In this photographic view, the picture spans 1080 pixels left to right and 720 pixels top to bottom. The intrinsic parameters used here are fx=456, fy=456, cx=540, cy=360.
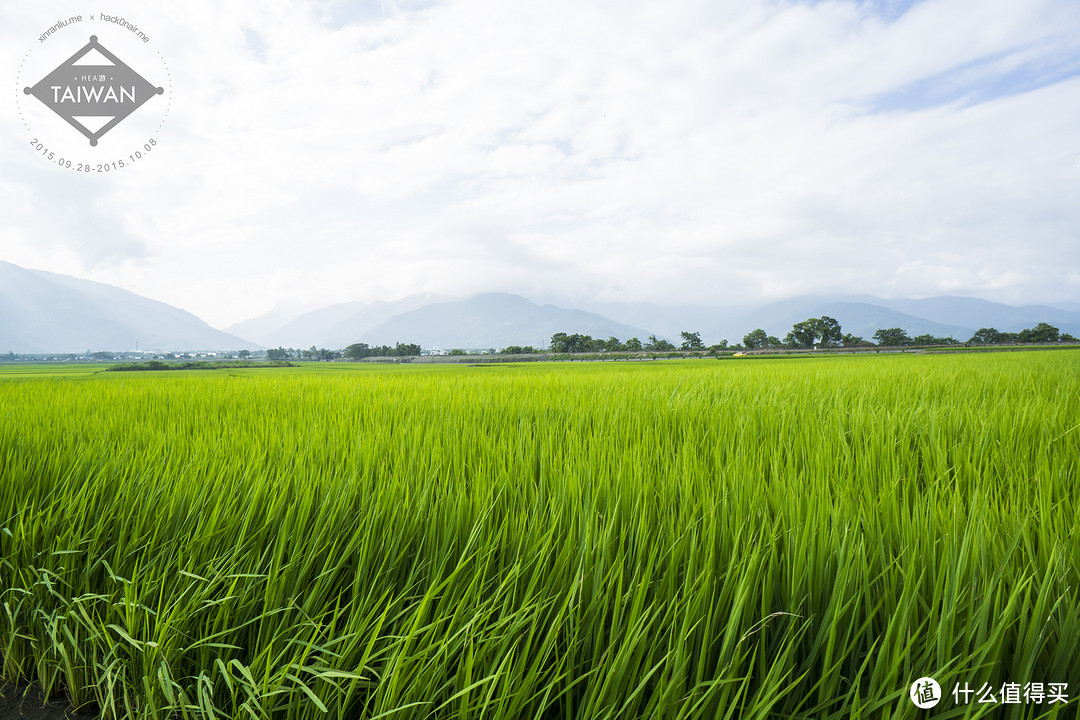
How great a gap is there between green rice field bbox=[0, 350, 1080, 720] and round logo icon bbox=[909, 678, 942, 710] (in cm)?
2

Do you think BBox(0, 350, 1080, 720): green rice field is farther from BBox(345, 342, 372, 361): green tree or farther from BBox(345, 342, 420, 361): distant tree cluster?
BBox(345, 342, 372, 361): green tree

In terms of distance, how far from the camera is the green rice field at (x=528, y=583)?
2.10 ft

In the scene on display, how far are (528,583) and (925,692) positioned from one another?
0.60 metres

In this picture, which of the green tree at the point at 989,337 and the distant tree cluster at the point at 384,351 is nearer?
the green tree at the point at 989,337

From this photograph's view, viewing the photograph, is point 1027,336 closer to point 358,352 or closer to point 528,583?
point 528,583

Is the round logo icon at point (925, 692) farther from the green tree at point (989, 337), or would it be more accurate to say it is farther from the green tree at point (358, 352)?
the green tree at point (989, 337)

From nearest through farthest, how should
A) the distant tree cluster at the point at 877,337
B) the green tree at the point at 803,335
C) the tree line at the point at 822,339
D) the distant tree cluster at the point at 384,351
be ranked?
the distant tree cluster at the point at 877,337 → the tree line at the point at 822,339 → the green tree at the point at 803,335 → the distant tree cluster at the point at 384,351

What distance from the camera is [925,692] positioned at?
60 centimetres

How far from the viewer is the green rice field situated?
0.64m

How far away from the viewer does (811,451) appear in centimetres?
171

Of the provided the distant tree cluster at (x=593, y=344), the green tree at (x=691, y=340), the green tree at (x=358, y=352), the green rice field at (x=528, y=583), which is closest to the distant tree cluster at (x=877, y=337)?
the green tree at (x=691, y=340)

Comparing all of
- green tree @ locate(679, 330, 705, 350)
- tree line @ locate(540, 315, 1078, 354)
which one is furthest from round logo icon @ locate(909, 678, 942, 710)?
green tree @ locate(679, 330, 705, 350)

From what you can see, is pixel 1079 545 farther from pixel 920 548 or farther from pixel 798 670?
pixel 798 670

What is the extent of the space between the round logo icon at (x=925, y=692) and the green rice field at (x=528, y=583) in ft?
0.07
